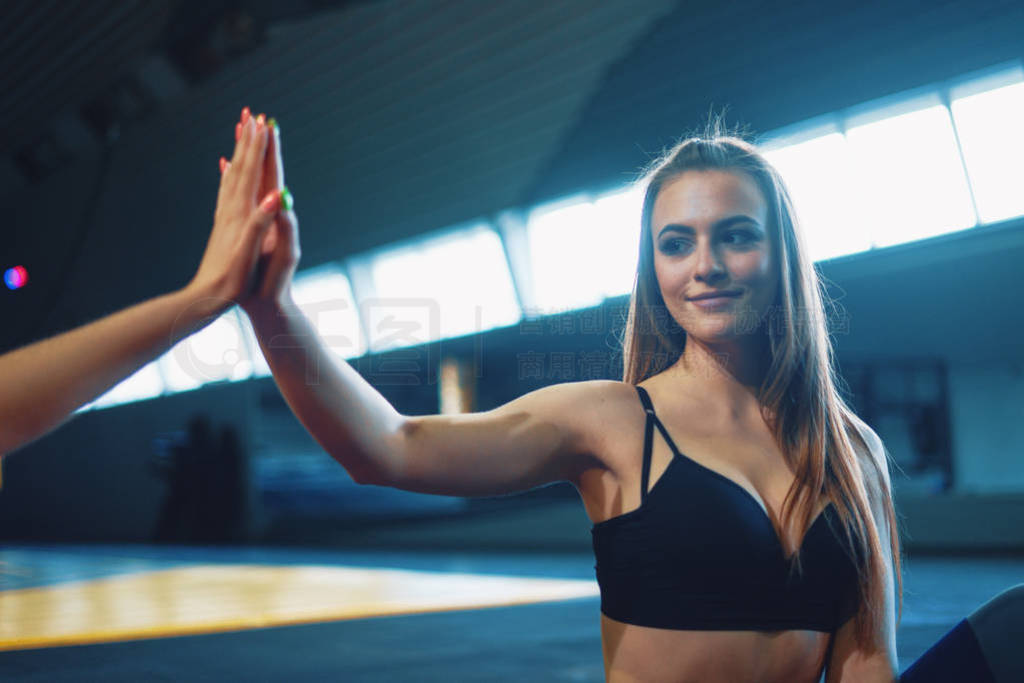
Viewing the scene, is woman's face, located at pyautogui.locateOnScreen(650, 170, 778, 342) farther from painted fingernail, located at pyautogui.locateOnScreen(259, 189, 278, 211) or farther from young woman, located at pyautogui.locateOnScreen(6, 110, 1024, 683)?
painted fingernail, located at pyautogui.locateOnScreen(259, 189, 278, 211)

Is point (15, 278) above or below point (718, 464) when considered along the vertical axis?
above

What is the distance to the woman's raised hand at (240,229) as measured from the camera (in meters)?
0.75

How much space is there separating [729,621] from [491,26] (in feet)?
28.4

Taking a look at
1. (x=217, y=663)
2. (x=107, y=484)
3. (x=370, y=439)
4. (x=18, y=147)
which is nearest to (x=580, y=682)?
(x=217, y=663)

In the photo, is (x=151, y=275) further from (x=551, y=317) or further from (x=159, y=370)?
(x=551, y=317)

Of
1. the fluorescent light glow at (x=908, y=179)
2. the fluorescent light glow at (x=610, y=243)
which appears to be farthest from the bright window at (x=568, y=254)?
the fluorescent light glow at (x=908, y=179)

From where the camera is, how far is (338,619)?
5.11 metres

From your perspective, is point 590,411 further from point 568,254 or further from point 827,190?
point 568,254

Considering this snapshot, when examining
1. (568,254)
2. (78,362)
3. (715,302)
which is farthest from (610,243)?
(78,362)

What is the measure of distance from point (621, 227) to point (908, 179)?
3.24 m

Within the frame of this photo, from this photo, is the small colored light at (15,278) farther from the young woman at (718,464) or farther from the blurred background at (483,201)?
the young woman at (718,464)

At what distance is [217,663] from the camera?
3.77 m

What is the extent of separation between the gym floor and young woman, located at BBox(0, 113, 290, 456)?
2898mm

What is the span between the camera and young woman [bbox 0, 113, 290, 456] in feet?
2.29
